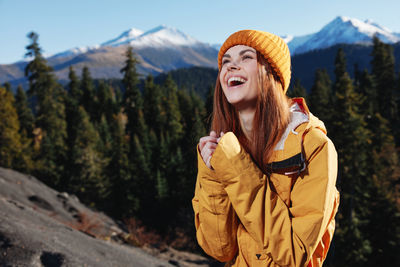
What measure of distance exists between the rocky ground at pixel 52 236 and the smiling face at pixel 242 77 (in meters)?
8.60

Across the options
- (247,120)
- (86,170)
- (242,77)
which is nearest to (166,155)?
(86,170)

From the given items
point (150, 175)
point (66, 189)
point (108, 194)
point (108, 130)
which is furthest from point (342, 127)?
point (108, 130)

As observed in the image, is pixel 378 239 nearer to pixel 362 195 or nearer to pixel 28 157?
pixel 362 195

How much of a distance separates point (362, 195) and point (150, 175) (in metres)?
27.7

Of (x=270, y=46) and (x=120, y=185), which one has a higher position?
(x=270, y=46)

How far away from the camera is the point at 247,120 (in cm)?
253

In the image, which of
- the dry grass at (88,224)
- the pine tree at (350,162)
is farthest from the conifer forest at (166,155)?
the dry grass at (88,224)

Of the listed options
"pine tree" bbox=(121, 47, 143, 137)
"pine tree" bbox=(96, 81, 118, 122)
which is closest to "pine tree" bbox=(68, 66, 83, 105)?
"pine tree" bbox=(96, 81, 118, 122)

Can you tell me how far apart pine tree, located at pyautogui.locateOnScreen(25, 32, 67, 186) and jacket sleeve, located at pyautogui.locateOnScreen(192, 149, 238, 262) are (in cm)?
4016

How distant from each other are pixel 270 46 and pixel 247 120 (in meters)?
0.69

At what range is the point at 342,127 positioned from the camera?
21.4m

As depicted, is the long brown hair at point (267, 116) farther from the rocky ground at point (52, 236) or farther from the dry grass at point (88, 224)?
the dry grass at point (88, 224)

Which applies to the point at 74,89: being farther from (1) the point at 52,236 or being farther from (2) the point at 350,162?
(2) the point at 350,162

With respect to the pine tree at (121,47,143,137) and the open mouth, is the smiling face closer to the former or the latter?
the open mouth
